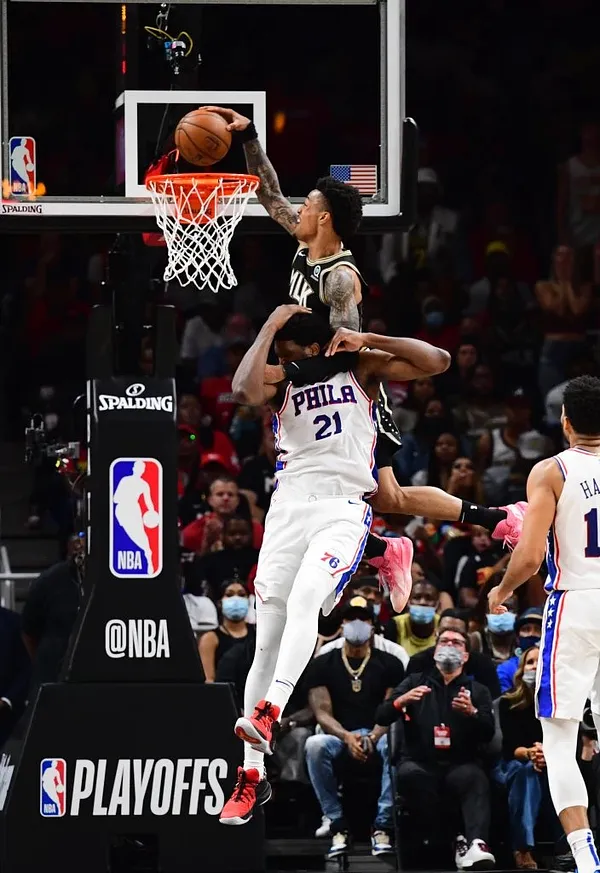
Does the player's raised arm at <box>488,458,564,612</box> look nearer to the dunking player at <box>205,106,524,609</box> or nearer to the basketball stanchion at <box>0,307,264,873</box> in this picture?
the dunking player at <box>205,106,524,609</box>

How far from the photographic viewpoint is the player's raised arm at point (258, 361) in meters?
8.40

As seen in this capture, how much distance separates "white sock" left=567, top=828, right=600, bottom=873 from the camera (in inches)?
324

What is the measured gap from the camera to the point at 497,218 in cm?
1845

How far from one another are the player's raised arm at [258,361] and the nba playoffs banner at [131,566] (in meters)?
2.07

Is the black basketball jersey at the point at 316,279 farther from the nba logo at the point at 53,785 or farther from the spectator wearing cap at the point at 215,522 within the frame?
the spectator wearing cap at the point at 215,522

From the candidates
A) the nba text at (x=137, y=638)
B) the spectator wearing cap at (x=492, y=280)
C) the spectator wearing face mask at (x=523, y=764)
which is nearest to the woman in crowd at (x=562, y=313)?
the spectator wearing cap at (x=492, y=280)

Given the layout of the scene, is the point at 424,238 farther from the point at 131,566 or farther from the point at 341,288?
the point at 341,288

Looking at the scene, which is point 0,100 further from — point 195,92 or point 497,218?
point 497,218

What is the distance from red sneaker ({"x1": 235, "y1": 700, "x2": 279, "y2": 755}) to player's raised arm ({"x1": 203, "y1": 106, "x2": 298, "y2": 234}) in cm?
242

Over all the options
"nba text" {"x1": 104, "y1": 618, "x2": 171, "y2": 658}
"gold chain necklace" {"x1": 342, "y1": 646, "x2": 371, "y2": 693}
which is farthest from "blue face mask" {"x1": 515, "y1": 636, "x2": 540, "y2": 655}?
"nba text" {"x1": 104, "y1": 618, "x2": 171, "y2": 658}

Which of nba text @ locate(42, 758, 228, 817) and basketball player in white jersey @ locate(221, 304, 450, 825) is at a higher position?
basketball player in white jersey @ locate(221, 304, 450, 825)

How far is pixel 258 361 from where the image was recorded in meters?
8.43

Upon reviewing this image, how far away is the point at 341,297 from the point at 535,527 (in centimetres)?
138

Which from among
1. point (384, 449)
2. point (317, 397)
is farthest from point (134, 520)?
point (317, 397)
